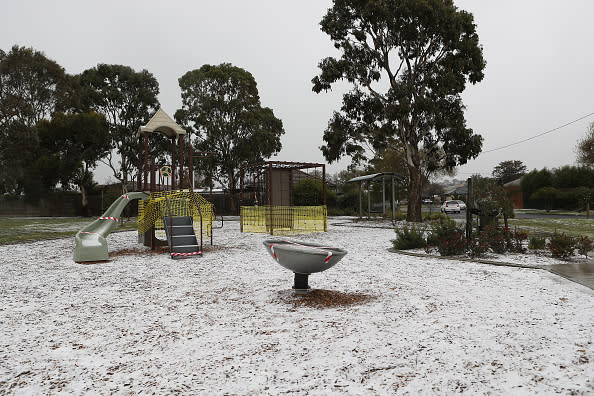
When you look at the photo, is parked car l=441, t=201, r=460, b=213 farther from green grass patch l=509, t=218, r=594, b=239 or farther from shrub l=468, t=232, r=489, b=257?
shrub l=468, t=232, r=489, b=257

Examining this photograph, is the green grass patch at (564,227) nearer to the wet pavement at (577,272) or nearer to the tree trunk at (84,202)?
the wet pavement at (577,272)

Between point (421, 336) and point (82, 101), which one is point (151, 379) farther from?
point (82, 101)

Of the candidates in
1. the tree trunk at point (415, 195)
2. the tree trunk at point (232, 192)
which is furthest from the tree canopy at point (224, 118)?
the tree trunk at point (415, 195)

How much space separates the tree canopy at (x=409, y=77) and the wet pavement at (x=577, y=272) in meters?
13.6

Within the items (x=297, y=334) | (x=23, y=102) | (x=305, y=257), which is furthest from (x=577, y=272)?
(x=23, y=102)

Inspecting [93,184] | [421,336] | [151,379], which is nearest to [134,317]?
[151,379]

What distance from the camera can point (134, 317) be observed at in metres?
4.75

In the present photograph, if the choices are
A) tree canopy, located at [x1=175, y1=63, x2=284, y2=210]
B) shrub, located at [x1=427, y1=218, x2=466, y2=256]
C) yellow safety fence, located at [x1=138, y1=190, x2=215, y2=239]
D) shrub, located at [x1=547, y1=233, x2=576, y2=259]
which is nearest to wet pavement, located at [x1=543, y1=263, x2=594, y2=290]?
shrub, located at [x1=547, y1=233, x2=576, y2=259]

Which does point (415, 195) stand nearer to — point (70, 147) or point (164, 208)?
point (164, 208)

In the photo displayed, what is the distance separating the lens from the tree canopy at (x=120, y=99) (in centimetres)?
3588

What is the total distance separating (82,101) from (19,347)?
37898 mm

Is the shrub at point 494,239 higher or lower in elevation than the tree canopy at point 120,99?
lower

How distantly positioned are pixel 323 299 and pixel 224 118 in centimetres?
3128

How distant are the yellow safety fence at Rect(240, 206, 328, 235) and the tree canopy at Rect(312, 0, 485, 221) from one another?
6168 mm
